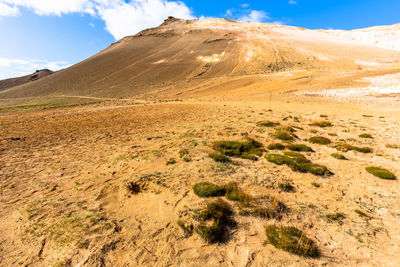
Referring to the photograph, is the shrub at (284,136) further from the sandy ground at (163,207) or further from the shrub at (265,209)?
the shrub at (265,209)

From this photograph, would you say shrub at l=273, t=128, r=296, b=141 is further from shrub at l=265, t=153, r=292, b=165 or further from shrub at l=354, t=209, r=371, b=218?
shrub at l=354, t=209, r=371, b=218

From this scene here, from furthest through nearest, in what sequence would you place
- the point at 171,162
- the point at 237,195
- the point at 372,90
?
1. the point at 372,90
2. the point at 171,162
3. the point at 237,195

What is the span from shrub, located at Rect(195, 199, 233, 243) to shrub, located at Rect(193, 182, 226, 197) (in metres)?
0.46

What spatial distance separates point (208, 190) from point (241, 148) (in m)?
4.58

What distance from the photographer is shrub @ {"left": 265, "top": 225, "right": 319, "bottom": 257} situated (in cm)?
437

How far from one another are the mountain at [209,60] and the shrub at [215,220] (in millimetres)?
46992

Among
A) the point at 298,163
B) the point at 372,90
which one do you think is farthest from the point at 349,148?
the point at 372,90

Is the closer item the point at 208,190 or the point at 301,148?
the point at 208,190

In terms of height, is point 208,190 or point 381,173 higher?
point 208,190

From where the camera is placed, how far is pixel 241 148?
10.5m

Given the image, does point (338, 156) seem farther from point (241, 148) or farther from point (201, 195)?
point (201, 195)

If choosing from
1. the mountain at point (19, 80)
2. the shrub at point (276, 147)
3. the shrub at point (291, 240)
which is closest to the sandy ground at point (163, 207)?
the shrub at point (291, 240)

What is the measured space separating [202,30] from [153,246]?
12329cm

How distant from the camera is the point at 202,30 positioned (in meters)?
110
